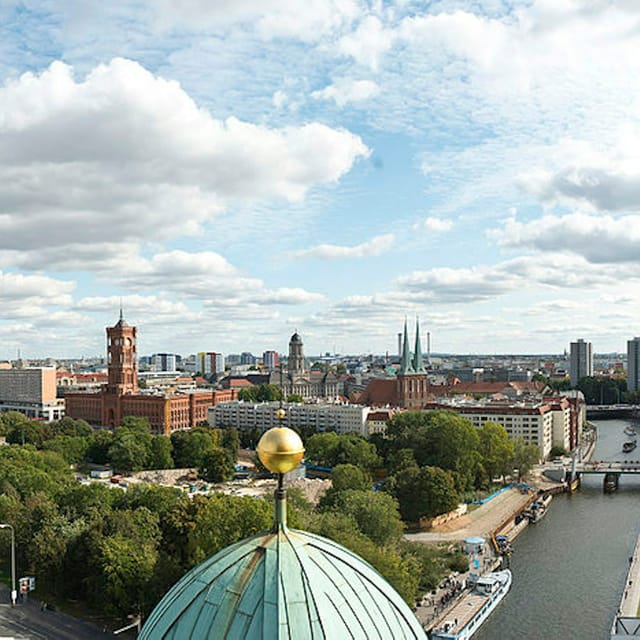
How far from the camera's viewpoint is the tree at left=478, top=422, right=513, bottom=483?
58.3 metres

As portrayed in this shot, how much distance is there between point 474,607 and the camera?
30453mm

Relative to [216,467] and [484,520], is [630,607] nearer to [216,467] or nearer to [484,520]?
[484,520]

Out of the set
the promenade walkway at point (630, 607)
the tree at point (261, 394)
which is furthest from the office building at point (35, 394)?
the promenade walkway at point (630, 607)

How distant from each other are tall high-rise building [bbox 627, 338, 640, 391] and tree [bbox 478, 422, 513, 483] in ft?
308

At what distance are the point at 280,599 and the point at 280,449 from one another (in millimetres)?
1306

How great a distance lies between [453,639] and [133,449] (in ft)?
137

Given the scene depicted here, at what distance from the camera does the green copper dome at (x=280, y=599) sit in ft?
22.2

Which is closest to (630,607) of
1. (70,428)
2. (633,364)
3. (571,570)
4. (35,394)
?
(571,570)

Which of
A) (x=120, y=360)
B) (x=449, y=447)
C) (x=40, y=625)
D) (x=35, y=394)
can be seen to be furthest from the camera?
(x=35, y=394)

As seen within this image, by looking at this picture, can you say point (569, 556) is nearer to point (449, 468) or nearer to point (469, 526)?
point (469, 526)

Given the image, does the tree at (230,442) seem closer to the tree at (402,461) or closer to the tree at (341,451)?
the tree at (341,451)

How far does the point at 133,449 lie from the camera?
208ft

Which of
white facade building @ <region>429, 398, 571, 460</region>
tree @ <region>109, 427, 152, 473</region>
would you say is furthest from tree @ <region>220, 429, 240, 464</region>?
white facade building @ <region>429, 398, 571, 460</region>

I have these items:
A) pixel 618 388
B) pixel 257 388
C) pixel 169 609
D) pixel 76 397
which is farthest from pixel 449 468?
pixel 618 388
